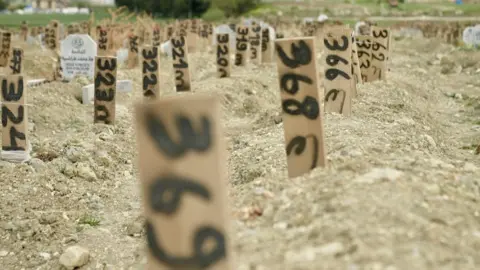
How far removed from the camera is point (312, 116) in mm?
5875

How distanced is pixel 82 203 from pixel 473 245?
4839 millimetres

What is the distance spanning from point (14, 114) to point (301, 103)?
170 inches

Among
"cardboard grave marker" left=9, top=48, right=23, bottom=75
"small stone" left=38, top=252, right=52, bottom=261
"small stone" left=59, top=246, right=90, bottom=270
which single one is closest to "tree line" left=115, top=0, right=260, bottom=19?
"cardboard grave marker" left=9, top=48, right=23, bottom=75

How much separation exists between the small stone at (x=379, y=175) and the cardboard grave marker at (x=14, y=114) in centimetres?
479

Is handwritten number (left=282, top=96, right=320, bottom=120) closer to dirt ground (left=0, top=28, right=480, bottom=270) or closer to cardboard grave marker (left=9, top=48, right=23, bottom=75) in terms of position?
dirt ground (left=0, top=28, right=480, bottom=270)

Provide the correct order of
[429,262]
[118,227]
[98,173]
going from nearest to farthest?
[429,262]
[118,227]
[98,173]

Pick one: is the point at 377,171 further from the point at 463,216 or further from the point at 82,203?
the point at 82,203

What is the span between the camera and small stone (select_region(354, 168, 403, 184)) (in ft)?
17.4

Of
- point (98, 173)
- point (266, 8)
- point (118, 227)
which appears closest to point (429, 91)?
point (98, 173)

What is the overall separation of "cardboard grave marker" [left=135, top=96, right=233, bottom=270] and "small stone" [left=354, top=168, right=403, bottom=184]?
179cm

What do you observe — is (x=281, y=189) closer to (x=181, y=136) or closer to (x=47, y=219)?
(x=181, y=136)

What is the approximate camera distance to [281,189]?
18.6 ft

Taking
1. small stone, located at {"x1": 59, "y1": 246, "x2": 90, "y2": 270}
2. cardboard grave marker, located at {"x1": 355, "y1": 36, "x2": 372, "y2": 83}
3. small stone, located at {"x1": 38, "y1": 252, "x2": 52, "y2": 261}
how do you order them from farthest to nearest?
cardboard grave marker, located at {"x1": 355, "y1": 36, "x2": 372, "y2": 83} < small stone, located at {"x1": 38, "y1": 252, "x2": 52, "y2": 261} < small stone, located at {"x1": 59, "y1": 246, "x2": 90, "y2": 270}

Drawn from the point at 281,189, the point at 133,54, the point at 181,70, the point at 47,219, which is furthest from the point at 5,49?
the point at 281,189
